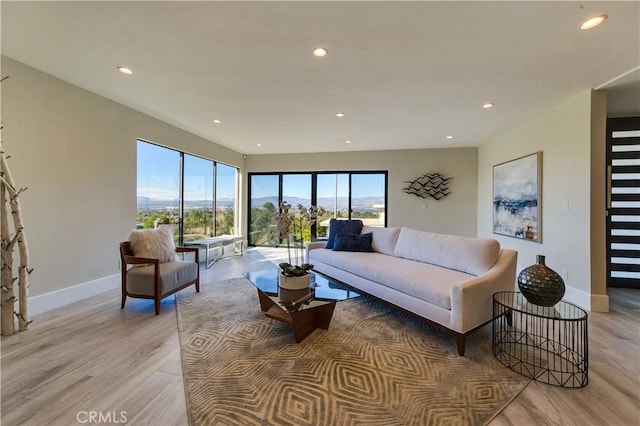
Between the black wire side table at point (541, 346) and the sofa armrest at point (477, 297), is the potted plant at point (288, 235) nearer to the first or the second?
the sofa armrest at point (477, 297)

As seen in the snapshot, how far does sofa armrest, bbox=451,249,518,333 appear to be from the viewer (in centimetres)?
208

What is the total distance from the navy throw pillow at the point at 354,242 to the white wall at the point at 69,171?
123 inches

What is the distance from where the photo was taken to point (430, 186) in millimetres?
6301

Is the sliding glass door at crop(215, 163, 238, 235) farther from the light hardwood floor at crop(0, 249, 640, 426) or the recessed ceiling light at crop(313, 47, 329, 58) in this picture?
the recessed ceiling light at crop(313, 47, 329, 58)

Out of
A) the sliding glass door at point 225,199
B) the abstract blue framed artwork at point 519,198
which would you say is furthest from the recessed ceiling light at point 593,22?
the sliding glass door at point 225,199

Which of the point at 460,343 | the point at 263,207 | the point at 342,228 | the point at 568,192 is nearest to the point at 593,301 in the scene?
the point at 568,192

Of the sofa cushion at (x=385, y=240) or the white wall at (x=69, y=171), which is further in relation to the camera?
the sofa cushion at (x=385, y=240)

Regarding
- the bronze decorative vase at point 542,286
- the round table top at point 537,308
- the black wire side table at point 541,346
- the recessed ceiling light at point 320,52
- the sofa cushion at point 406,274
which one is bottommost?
the black wire side table at point 541,346

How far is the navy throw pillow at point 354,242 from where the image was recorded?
4.04 meters

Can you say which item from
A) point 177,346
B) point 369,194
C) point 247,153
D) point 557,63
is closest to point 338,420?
point 177,346

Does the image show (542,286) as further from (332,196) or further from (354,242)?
(332,196)

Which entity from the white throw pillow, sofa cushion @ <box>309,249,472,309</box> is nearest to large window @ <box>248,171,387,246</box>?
sofa cushion @ <box>309,249,472,309</box>

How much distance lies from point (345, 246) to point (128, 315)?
281 centimetres
